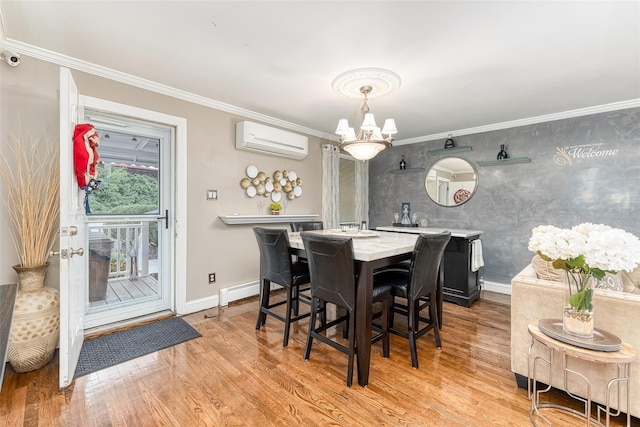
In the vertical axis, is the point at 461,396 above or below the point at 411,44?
below

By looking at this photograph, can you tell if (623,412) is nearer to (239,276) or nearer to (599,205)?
(599,205)

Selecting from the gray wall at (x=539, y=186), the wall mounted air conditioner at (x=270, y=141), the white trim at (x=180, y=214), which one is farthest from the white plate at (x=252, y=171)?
the gray wall at (x=539, y=186)

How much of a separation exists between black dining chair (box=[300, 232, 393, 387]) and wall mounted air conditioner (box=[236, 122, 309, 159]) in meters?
1.87

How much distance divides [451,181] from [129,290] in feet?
15.0

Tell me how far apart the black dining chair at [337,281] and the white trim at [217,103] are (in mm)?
2143

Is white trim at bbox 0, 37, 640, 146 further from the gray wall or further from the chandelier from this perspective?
the chandelier

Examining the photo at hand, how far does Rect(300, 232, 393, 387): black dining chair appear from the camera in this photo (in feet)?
6.38

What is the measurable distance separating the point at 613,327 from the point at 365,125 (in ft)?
6.74

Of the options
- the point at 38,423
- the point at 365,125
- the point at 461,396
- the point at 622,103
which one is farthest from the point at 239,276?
the point at 622,103

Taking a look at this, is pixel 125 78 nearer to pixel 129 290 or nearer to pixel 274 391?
pixel 129 290

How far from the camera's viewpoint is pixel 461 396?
186 cm

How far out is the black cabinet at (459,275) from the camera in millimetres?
3508

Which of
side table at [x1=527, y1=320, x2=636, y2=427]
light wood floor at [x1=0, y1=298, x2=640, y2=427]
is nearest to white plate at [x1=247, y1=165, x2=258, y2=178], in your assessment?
light wood floor at [x1=0, y1=298, x2=640, y2=427]

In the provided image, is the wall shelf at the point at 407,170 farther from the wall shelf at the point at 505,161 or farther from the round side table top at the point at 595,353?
the round side table top at the point at 595,353
